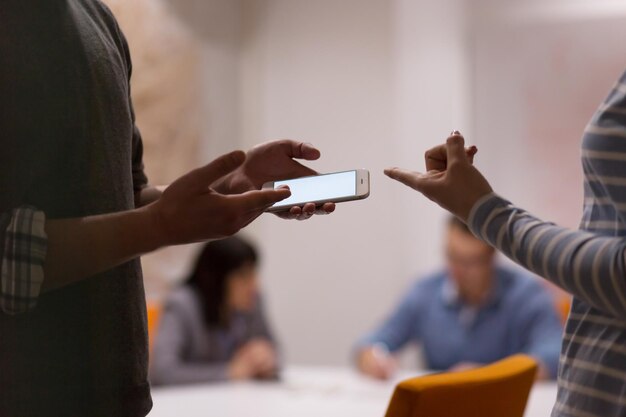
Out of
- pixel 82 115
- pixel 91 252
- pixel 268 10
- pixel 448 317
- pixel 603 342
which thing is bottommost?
pixel 448 317

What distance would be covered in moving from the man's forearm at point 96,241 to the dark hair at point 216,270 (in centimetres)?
218

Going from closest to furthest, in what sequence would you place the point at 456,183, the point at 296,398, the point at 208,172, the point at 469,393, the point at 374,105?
the point at 208,172, the point at 456,183, the point at 469,393, the point at 296,398, the point at 374,105

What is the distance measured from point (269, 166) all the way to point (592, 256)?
412 mm

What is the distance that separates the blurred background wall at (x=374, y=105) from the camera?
3.54 meters

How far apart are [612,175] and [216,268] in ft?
7.59

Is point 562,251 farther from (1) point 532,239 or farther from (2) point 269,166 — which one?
(2) point 269,166

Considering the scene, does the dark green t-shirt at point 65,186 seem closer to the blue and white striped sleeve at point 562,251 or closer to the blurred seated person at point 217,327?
the blue and white striped sleeve at point 562,251

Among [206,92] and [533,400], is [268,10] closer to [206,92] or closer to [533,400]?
[206,92]

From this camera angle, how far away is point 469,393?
132cm

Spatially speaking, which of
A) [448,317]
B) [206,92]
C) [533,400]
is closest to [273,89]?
[206,92]

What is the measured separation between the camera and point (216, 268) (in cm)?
311

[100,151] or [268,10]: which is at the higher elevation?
[268,10]

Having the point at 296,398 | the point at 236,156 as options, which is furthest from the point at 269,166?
the point at 296,398

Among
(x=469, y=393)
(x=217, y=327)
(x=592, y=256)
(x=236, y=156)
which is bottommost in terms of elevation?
(x=217, y=327)
